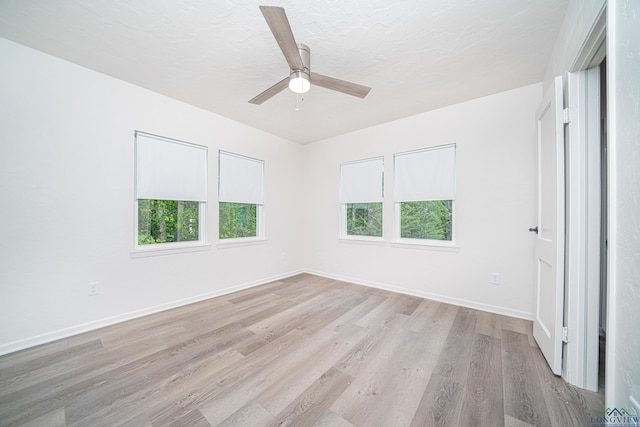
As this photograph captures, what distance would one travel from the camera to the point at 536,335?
2.14 m

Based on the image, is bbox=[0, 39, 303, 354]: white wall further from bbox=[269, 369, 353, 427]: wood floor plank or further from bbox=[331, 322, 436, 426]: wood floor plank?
bbox=[331, 322, 436, 426]: wood floor plank

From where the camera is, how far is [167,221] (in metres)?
3.05

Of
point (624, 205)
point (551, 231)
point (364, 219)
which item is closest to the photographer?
point (624, 205)

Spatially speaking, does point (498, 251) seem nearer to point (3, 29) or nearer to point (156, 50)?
point (156, 50)

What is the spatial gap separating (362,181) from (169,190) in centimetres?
→ 292

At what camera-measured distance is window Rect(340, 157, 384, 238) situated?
391 centimetres

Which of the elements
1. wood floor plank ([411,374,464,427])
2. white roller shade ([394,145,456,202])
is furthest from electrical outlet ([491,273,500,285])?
wood floor plank ([411,374,464,427])

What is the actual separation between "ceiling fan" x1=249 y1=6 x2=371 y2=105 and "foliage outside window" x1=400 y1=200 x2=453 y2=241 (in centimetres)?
206

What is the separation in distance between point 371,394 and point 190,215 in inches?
119

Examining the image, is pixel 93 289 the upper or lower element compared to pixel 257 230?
lower

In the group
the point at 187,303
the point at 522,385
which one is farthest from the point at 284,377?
the point at 187,303

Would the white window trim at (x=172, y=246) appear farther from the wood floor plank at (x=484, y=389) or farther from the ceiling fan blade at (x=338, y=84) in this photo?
the wood floor plank at (x=484, y=389)

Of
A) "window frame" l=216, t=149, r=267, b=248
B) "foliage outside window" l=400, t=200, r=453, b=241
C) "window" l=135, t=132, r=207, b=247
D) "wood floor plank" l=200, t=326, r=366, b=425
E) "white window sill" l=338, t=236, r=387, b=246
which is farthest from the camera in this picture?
"white window sill" l=338, t=236, r=387, b=246

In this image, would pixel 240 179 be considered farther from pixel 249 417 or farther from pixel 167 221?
pixel 249 417
